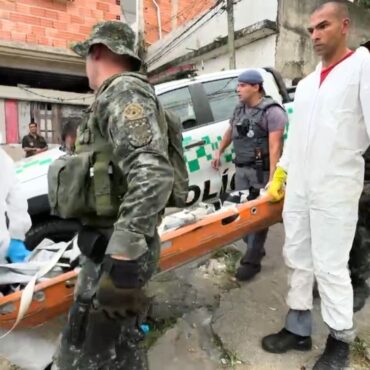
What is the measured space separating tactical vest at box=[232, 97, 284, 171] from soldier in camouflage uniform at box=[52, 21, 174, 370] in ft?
6.40

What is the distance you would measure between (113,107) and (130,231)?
1.45 feet

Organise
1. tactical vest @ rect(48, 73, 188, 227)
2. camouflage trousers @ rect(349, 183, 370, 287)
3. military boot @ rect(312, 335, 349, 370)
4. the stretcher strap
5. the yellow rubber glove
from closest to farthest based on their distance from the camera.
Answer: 1. tactical vest @ rect(48, 73, 188, 227)
2. the stretcher strap
3. military boot @ rect(312, 335, 349, 370)
4. camouflage trousers @ rect(349, 183, 370, 287)
5. the yellow rubber glove

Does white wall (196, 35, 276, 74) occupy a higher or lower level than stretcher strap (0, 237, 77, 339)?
higher

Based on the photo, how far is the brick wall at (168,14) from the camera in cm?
1170

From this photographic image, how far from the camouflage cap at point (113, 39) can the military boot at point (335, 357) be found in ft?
5.75

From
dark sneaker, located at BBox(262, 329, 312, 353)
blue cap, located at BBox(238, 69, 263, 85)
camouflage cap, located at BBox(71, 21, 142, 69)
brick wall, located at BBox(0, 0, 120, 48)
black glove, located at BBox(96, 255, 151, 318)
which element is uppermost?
brick wall, located at BBox(0, 0, 120, 48)

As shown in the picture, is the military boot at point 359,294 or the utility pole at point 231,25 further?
the utility pole at point 231,25

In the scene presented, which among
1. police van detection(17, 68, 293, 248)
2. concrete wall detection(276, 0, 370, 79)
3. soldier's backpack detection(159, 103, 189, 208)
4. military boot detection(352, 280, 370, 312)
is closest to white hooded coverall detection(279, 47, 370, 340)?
military boot detection(352, 280, 370, 312)

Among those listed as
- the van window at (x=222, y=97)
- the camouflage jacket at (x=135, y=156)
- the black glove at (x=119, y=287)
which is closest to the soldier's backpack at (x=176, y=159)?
the camouflage jacket at (x=135, y=156)

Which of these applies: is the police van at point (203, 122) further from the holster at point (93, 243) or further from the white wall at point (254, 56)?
the white wall at point (254, 56)

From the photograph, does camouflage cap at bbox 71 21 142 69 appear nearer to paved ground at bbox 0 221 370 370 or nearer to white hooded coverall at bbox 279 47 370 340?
white hooded coverall at bbox 279 47 370 340

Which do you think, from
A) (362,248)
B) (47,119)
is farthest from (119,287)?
(47,119)

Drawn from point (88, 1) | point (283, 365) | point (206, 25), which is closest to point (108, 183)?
point (283, 365)

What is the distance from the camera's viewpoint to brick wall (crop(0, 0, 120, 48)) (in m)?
8.29
